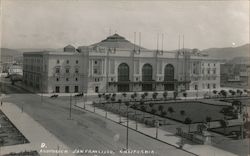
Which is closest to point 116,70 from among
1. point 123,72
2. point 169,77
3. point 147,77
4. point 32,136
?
point 123,72

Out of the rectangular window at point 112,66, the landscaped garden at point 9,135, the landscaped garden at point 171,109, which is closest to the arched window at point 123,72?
the rectangular window at point 112,66

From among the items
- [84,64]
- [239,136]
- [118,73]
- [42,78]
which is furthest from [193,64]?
[239,136]

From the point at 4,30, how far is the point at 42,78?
10.0 meters

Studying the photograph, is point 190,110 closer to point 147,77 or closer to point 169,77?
point 147,77

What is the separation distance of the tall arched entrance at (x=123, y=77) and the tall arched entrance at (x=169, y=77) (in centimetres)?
231

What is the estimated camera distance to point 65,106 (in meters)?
13.1

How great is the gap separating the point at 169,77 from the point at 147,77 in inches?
51.5

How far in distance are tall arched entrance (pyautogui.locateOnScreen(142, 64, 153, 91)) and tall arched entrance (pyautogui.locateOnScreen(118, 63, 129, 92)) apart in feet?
3.21

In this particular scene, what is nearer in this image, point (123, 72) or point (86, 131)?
point (86, 131)

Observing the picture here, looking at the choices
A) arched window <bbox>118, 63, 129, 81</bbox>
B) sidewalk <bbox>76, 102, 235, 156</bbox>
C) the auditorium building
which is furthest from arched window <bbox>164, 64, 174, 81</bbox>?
sidewalk <bbox>76, 102, 235, 156</bbox>

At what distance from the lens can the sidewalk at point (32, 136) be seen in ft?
22.4

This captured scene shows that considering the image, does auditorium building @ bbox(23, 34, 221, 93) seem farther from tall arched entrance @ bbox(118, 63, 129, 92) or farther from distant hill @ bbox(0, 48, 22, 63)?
distant hill @ bbox(0, 48, 22, 63)

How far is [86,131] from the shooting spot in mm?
9055

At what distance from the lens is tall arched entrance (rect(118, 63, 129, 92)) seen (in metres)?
17.5
